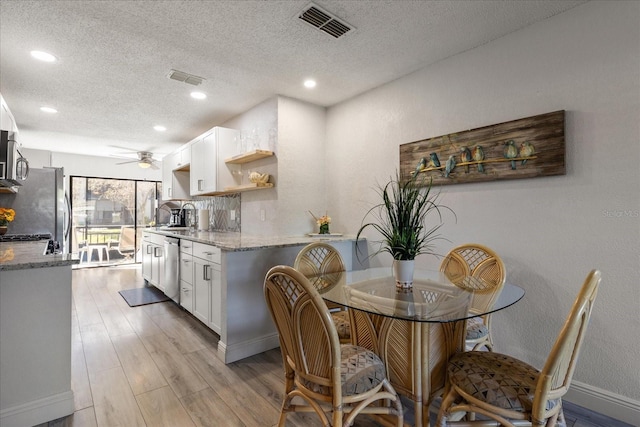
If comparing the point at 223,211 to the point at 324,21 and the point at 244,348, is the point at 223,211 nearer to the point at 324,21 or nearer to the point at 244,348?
the point at 244,348

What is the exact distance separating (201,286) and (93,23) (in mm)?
2212

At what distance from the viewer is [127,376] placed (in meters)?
2.26

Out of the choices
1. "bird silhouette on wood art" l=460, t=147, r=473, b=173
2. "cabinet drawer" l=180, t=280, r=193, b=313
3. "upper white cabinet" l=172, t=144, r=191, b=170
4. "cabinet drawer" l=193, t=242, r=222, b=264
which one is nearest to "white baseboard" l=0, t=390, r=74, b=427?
"cabinet drawer" l=193, t=242, r=222, b=264

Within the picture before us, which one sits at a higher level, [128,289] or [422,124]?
[422,124]

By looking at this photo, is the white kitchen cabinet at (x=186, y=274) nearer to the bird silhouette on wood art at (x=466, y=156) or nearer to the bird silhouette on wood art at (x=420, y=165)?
the bird silhouette on wood art at (x=420, y=165)

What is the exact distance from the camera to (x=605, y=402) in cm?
185

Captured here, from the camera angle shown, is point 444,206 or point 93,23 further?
point 444,206

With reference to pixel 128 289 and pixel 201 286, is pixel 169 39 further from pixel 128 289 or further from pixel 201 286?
pixel 128 289

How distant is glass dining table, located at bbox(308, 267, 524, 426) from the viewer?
1.42 metres

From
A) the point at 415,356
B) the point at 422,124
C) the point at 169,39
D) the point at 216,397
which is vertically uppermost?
the point at 169,39

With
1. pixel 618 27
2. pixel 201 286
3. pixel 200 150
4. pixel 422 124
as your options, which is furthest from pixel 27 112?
pixel 618 27

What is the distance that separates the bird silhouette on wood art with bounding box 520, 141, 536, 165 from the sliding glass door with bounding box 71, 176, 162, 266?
6.34 metres

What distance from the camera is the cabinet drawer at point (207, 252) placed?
2.73 metres

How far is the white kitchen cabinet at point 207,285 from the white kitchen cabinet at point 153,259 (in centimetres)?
123
